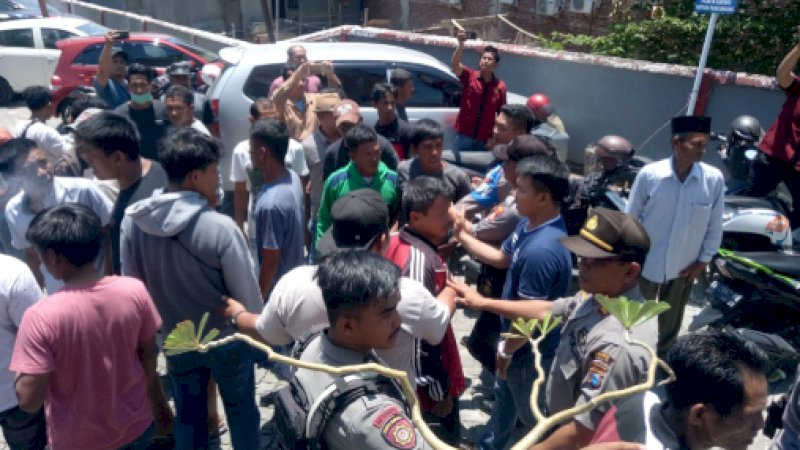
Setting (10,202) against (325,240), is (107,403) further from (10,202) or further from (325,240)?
(10,202)

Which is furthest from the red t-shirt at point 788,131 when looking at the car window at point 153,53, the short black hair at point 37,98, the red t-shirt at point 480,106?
the car window at point 153,53

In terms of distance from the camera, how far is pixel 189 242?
3.01 m

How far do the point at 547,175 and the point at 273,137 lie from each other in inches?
60.6

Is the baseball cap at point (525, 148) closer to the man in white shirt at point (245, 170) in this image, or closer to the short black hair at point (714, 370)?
the man in white shirt at point (245, 170)

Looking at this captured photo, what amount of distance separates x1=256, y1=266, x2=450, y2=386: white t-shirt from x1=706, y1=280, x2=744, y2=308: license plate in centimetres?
298

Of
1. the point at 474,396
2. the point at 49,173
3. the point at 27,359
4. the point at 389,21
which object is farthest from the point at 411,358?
the point at 389,21

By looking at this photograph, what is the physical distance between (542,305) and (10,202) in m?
2.98

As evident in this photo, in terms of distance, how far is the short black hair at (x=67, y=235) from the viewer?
8.52 ft

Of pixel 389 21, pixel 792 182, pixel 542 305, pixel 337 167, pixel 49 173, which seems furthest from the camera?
pixel 389 21

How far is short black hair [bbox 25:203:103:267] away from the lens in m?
2.60

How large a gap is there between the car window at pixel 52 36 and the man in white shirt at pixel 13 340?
12277mm

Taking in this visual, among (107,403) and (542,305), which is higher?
(542,305)

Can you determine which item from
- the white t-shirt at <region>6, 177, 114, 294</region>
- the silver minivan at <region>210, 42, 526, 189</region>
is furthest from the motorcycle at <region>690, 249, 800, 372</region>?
the white t-shirt at <region>6, 177, 114, 294</region>

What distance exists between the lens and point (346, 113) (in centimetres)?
517
